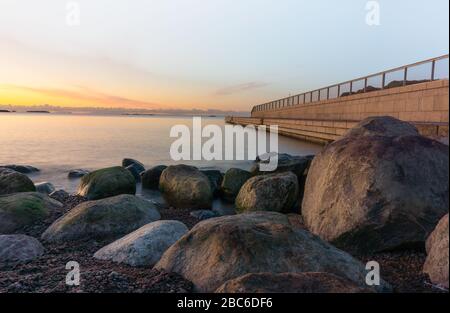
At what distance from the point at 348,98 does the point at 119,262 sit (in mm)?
26881

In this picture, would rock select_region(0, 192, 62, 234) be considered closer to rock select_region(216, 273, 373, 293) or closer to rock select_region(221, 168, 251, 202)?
rock select_region(221, 168, 251, 202)

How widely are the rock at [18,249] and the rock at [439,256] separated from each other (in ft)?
17.8

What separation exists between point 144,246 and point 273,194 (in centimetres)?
476

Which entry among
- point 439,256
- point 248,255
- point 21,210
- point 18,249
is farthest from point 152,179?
point 439,256

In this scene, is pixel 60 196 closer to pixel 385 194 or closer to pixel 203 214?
pixel 203 214

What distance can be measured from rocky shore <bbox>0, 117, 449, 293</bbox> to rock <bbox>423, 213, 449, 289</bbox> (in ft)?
0.05

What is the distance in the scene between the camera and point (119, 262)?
5.19 m

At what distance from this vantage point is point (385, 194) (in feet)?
17.3

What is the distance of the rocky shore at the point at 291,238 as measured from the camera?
13.0 ft

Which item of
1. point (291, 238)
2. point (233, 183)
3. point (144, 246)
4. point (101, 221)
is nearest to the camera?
point (291, 238)

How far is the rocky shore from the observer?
3.97 metres

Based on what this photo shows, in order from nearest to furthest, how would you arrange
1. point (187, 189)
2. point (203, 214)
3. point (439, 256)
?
1. point (439, 256)
2. point (203, 214)
3. point (187, 189)

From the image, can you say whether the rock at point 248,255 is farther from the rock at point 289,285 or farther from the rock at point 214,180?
the rock at point 214,180
